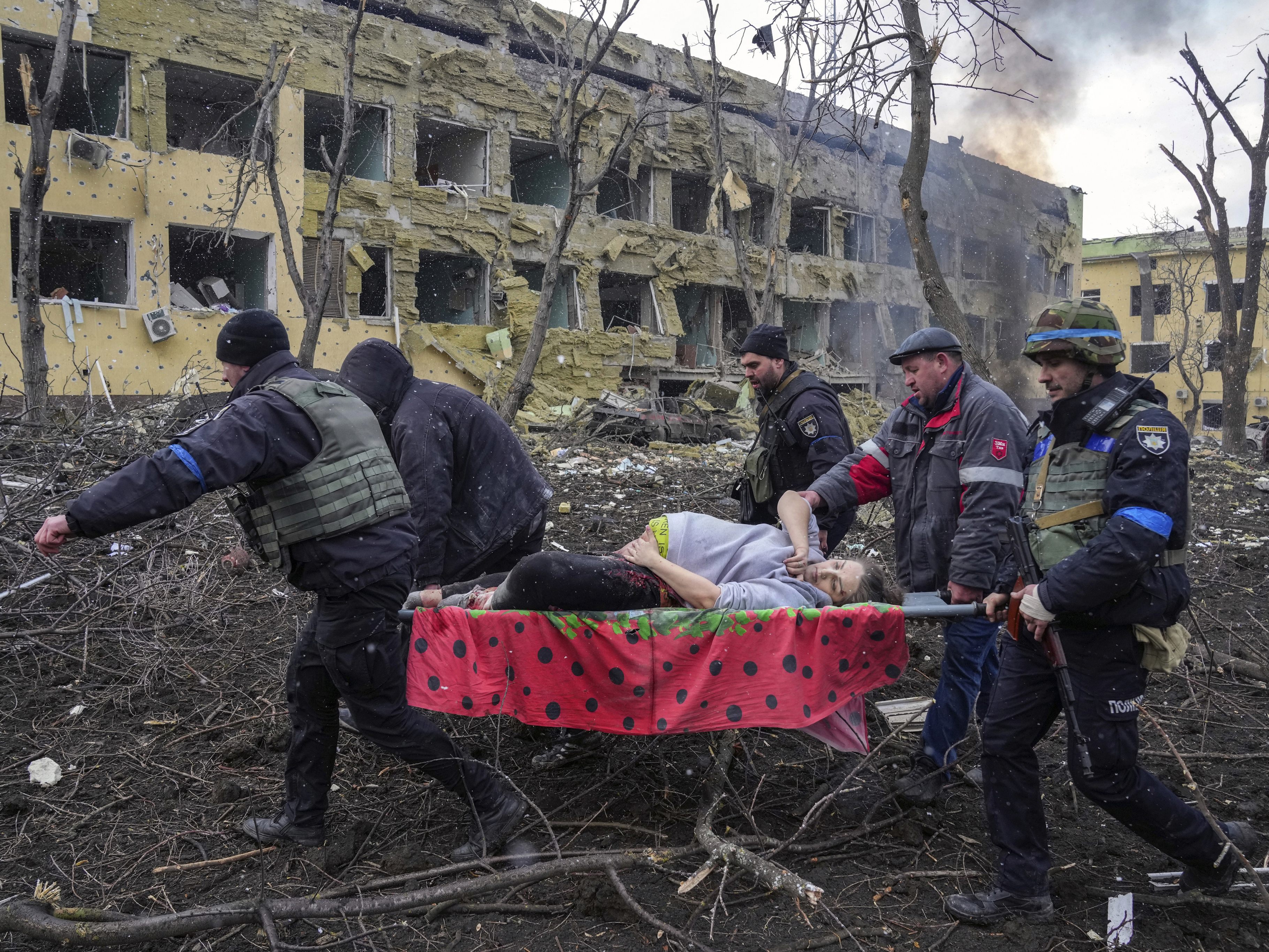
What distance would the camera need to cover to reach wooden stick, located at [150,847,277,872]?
3205 mm

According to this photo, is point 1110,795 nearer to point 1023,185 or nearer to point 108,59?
point 108,59

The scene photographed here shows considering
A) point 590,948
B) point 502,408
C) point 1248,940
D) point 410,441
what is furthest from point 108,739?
point 502,408

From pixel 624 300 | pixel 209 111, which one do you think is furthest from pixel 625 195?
pixel 209 111

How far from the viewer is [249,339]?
126 inches

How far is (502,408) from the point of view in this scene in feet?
36.9

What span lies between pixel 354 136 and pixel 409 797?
17.8 metres

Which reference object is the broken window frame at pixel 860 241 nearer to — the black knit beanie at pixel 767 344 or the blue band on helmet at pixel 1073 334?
the black knit beanie at pixel 767 344

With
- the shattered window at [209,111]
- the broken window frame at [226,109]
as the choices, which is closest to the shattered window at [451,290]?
the broken window frame at [226,109]

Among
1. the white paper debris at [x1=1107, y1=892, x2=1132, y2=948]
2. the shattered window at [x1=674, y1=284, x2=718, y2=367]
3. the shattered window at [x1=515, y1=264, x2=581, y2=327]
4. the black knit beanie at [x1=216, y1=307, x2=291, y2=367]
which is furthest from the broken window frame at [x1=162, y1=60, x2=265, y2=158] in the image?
the white paper debris at [x1=1107, y1=892, x2=1132, y2=948]

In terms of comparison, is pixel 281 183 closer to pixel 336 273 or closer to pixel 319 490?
pixel 336 273

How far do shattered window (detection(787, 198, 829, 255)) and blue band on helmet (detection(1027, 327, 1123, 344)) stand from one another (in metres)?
24.1

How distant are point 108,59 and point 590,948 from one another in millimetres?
17677

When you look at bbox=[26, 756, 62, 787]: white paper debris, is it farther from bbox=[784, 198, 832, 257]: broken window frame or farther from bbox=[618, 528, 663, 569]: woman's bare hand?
bbox=[784, 198, 832, 257]: broken window frame

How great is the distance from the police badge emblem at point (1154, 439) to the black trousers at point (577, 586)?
5.67 ft
